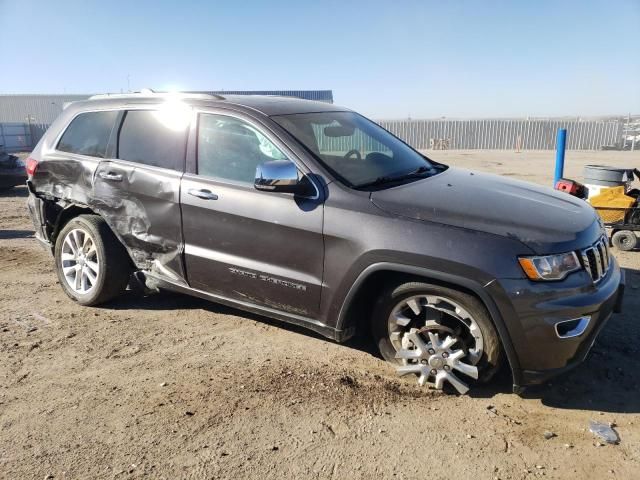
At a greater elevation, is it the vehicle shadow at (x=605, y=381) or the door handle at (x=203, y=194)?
the door handle at (x=203, y=194)

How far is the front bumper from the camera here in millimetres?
2863

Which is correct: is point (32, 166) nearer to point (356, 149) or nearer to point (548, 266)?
point (356, 149)

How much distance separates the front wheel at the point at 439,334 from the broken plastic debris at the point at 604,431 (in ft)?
1.94

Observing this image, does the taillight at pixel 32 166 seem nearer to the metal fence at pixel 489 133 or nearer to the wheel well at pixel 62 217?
the wheel well at pixel 62 217

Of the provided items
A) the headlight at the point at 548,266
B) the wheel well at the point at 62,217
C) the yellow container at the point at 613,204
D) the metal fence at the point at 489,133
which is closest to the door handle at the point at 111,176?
the wheel well at the point at 62,217

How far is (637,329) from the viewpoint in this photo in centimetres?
414

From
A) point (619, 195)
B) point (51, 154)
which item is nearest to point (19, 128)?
point (51, 154)

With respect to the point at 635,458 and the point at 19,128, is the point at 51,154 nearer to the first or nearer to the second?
the point at 635,458

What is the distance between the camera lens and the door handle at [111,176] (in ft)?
14.2

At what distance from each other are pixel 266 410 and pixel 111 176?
2465 millimetres

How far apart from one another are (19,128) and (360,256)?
3680 centimetres

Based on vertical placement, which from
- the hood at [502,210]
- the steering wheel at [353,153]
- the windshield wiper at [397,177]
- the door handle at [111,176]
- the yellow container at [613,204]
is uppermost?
the steering wheel at [353,153]

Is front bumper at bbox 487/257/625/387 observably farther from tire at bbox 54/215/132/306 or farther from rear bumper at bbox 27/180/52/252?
rear bumper at bbox 27/180/52/252

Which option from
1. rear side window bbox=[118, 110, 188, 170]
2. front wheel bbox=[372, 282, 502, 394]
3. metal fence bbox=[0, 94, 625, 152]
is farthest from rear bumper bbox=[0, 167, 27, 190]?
metal fence bbox=[0, 94, 625, 152]
